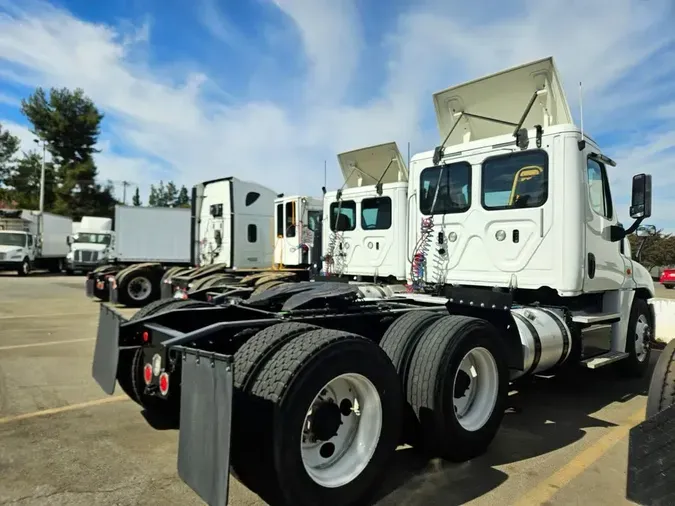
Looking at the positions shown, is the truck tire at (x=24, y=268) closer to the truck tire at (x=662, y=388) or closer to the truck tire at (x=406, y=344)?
the truck tire at (x=406, y=344)

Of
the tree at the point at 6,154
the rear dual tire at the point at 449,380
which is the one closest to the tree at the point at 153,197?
the tree at the point at 6,154

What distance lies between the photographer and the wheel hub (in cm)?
295

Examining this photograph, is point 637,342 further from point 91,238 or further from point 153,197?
point 153,197

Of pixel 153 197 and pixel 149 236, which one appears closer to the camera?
pixel 149 236

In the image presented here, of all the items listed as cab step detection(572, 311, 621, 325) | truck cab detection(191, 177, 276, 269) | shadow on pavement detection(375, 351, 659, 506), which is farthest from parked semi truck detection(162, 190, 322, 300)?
cab step detection(572, 311, 621, 325)

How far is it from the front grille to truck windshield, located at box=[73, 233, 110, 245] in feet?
2.23

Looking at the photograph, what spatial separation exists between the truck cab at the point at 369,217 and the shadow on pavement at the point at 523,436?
286 centimetres

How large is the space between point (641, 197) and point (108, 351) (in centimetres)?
545

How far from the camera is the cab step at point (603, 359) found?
5.30m

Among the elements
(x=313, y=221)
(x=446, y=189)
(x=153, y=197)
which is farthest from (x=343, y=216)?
(x=153, y=197)

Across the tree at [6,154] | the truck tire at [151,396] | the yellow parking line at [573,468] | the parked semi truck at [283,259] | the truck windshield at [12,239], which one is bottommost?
the yellow parking line at [573,468]

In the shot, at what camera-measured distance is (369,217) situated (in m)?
8.75

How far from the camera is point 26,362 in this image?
→ 6848mm

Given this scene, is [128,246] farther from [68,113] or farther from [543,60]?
[68,113]
